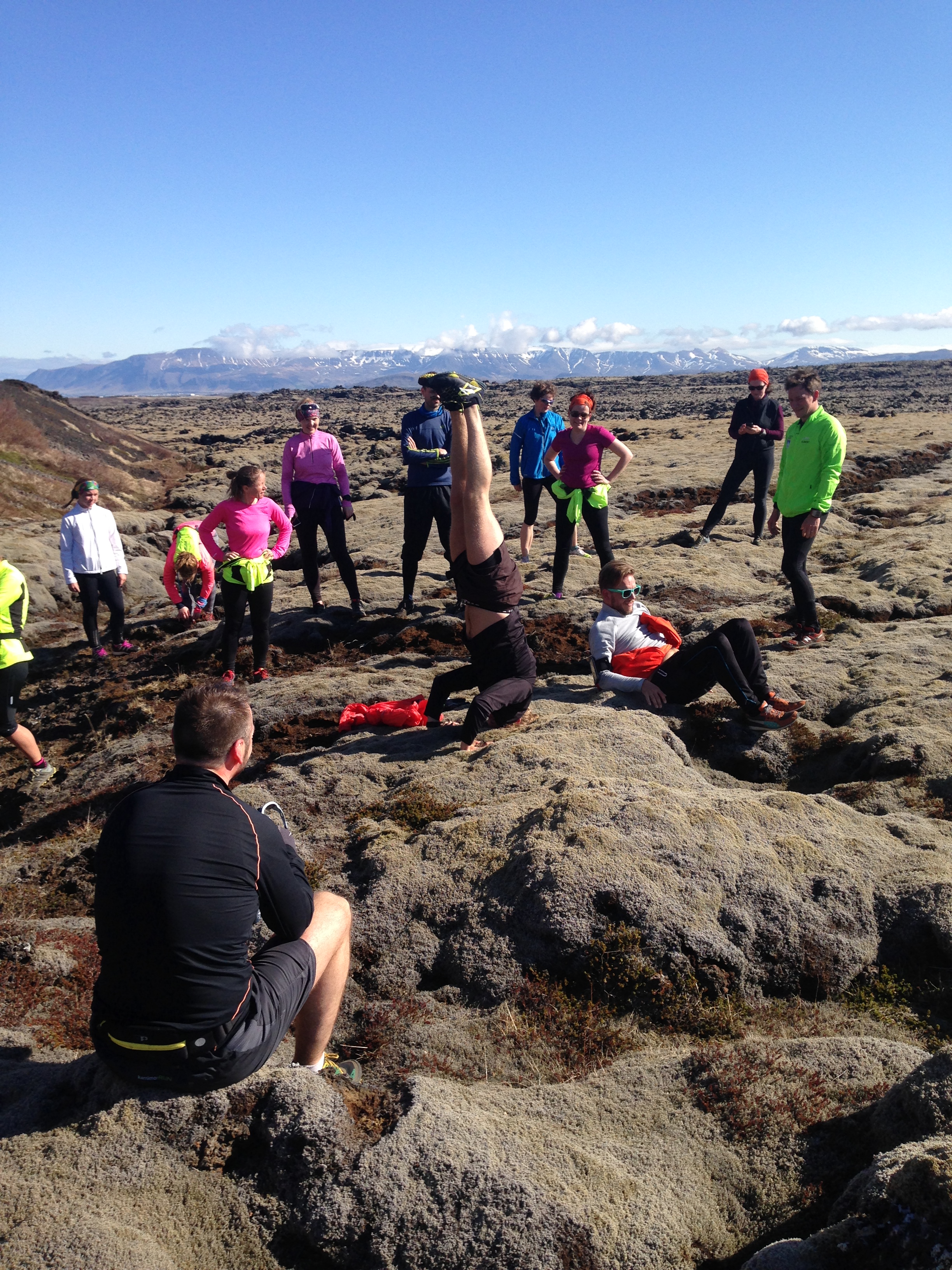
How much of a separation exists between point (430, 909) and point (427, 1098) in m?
1.42

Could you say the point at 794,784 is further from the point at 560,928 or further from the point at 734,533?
the point at 734,533

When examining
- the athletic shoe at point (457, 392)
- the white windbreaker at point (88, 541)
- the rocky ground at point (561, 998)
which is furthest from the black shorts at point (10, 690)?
the athletic shoe at point (457, 392)

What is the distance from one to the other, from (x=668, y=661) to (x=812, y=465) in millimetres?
3113

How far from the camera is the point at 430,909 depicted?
14.3 feet

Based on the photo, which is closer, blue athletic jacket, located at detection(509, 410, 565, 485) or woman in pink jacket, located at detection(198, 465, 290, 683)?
woman in pink jacket, located at detection(198, 465, 290, 683)

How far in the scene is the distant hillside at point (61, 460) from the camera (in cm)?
2320

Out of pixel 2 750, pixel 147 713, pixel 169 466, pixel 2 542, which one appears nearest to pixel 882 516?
pixel 147 713

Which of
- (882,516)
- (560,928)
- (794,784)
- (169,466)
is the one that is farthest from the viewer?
(169,466)

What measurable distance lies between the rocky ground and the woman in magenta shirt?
6.19 ft

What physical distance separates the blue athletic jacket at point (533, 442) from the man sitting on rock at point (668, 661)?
470cm

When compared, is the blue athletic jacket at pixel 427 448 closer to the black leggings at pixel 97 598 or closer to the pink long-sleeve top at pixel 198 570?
the pink long-sleeve top at pixel 198 570

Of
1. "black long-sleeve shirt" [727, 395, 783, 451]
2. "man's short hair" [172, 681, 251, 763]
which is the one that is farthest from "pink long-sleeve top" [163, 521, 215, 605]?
"black long-sleeve shirt" [727, 395, 783, 451]

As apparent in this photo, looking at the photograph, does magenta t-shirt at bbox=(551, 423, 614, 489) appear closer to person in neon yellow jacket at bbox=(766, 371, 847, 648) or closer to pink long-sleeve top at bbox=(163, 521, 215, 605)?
person in neon yellow jacket at bbox=(766, 371, 847, 648)

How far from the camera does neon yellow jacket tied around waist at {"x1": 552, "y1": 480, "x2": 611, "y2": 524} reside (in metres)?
9.67
